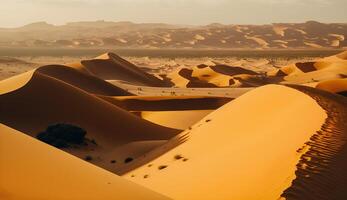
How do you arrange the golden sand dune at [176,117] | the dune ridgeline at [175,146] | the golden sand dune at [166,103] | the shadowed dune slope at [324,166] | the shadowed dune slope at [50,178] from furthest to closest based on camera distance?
the golden sand dune at [166,103], the golden sand dune at [176,117], the dune ridgeline at [175,146], the shadowed dune slope at [324,166], the shadowed dune slope at [50,178]

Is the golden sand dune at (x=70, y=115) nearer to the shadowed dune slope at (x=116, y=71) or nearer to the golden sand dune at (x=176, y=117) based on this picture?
the golden sand dune at (x=176, y=117)

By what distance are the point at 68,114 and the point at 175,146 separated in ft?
30.5

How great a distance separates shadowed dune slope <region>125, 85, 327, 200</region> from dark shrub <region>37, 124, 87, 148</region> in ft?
15.0

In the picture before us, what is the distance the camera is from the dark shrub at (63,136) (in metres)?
19.8

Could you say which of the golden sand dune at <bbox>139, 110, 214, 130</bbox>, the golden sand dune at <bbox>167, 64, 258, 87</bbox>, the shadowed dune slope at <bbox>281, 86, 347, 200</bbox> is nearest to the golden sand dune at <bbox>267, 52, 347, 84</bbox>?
the golden sand dune at <bbox>167, 64, 258, 87</bbox>

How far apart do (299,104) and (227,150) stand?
3.18 m

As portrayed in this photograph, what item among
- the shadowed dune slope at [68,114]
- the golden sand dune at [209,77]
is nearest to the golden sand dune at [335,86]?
the shadowed dune slope at [68,114]

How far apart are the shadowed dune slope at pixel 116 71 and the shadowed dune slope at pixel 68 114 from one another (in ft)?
84.4

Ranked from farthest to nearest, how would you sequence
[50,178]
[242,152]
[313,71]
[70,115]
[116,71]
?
1. [313,71]
2. [116,71]
3. [70,115]
4. [242,152]
5. [50,178]

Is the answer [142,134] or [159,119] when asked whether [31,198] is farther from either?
[159,119]

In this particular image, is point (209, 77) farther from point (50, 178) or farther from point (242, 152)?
point (50, 178)

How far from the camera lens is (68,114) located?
78.6ft

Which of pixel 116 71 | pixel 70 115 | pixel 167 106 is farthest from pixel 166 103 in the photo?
pixel 116 71

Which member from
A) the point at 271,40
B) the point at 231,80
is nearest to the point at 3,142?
the point at 231,80
